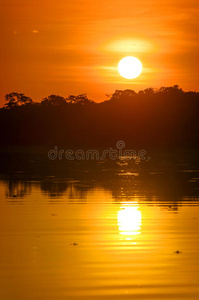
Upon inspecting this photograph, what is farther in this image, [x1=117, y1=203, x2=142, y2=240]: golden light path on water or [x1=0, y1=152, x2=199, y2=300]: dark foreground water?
[x1=117, y1=203, x2=142, y2=240]: golden light path on water

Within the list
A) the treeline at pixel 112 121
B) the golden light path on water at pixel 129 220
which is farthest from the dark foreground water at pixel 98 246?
the treeline at pixel 112 121

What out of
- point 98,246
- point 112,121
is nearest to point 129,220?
point 98,246

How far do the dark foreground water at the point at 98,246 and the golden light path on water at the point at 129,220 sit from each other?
20 mm

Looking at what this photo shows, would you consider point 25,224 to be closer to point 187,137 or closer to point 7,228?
point 7,228

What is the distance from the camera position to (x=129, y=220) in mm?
15711

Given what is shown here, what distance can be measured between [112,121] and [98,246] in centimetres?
11269

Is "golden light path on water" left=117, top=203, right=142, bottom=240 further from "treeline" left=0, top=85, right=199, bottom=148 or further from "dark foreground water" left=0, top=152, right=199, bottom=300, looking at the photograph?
"treeline" left=0, top=85, right=199, bottom=148

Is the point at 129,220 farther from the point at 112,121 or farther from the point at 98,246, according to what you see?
the point at 112,121

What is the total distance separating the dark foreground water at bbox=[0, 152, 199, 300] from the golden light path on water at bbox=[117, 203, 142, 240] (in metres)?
0.02

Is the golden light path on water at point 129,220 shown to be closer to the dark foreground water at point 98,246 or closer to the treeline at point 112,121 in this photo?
the dark foreground water at point 98,246

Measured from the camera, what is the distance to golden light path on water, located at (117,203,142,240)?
13941 mm

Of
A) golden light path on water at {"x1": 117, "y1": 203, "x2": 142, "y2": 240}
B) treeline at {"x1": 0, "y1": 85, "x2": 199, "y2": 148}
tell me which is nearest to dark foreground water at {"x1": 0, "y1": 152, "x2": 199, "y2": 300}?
golden light path on water at {"x1": 117, "y1": 203, "x2": 142, "y2": 240}

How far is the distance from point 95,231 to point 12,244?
2068 millimetres

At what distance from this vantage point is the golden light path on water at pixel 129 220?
13.9 m
